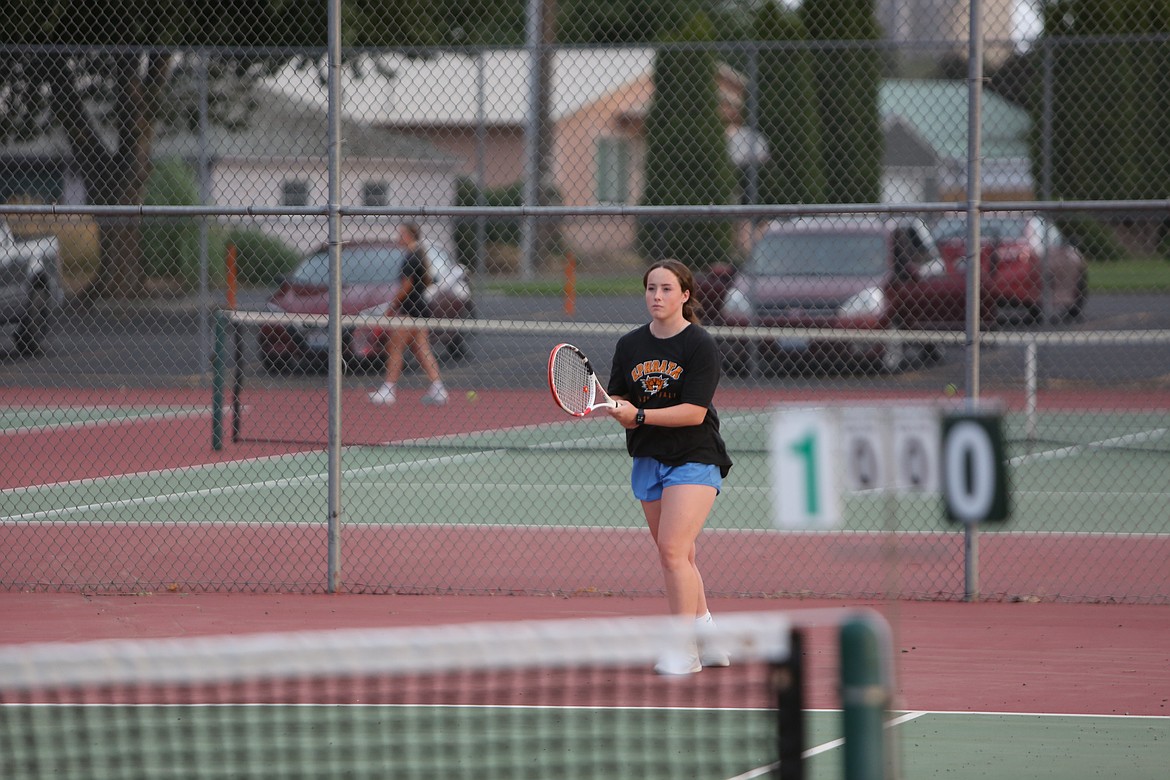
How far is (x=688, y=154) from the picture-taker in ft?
58.5

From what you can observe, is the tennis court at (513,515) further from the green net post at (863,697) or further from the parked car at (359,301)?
the green net post at (863,697)

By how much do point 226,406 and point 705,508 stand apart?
8162 mm

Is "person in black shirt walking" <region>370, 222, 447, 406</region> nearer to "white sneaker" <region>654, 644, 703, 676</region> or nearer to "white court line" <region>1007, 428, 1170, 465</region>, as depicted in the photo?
"white court line" <region>1007, 428, 1170, 465</region>

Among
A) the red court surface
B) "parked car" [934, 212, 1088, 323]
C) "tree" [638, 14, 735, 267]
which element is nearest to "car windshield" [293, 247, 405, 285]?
"tree" [638, 14, 735, 267]

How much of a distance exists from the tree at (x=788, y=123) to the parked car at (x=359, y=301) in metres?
3.94

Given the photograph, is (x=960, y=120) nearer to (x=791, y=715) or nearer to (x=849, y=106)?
(x=849, y=106)

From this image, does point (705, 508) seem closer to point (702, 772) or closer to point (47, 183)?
point (702, 772)

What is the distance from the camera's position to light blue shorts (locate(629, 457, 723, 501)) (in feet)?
19.2

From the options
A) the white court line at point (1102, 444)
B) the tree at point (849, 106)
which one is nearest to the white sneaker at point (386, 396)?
the white court line at point (1102, 444)

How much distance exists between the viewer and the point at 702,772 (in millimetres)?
4750

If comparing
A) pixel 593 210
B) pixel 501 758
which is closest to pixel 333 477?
pixel 593 210

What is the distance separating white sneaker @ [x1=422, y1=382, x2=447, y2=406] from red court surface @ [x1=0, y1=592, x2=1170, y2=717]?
15.1ft

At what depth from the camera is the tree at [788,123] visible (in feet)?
54.7

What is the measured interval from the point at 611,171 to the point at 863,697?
1749cm
